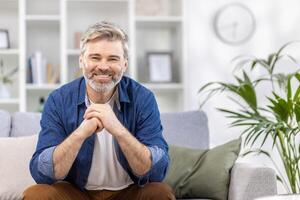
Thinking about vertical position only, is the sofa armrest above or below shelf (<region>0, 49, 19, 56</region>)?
below

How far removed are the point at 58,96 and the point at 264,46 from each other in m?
2.74

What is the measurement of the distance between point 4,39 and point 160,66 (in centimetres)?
119

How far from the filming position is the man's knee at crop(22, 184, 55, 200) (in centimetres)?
238

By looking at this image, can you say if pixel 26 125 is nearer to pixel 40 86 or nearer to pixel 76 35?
pixel 40 86

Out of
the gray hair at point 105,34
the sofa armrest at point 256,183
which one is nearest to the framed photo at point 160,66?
the sofa armrest at point 256,183

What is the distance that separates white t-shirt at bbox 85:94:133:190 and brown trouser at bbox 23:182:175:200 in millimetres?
30

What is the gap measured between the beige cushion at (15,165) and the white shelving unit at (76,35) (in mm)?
A: 1769

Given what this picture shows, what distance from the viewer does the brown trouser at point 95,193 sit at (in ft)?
7.89

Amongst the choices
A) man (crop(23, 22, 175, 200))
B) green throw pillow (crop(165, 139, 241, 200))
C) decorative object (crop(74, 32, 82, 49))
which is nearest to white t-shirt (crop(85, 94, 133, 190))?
man (crop(23, 22, 175, 200))

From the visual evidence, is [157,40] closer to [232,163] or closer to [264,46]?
[264,46]

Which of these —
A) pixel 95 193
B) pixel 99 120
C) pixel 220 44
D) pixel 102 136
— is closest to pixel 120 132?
pixel 99 120

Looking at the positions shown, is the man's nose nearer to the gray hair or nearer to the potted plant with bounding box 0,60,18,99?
the gray hair

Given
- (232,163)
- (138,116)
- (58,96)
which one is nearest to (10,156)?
(58,96)

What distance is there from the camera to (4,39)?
16.3 ft
